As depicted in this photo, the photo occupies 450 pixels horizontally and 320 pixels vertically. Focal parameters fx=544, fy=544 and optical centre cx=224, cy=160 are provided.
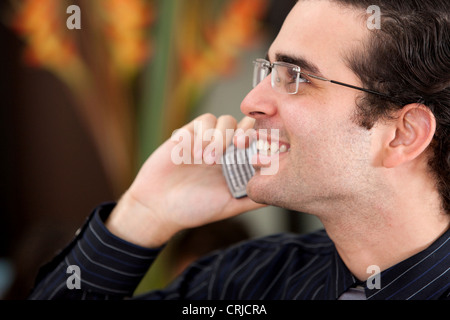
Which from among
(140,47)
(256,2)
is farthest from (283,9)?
(140,47)

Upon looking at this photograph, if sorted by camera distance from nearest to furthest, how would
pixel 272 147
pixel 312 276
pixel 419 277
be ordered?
pixel 419 277
pixel 272 147
pixel 312 276

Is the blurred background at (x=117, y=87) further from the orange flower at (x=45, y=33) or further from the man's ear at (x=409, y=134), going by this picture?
the man's ear at (x=409, y=134)

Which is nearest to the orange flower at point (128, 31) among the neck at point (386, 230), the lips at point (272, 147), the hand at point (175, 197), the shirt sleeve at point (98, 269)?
the hand at point (175, 197)

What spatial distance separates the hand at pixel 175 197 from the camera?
156 cm

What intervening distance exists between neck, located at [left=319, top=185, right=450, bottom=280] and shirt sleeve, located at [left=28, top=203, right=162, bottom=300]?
0.55 m

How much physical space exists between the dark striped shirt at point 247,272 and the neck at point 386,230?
0.10 feet

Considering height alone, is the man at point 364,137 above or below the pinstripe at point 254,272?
above

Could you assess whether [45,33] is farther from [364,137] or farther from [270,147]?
[364,137]

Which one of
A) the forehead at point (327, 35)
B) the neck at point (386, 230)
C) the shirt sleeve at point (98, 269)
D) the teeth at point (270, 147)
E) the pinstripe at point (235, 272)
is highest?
the forehead at point (327, 35)

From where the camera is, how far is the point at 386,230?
4.38ft

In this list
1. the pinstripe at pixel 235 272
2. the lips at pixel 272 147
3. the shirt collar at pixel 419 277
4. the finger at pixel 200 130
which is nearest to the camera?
the shirt collar at pixel 419 277

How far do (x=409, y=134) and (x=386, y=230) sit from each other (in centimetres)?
24

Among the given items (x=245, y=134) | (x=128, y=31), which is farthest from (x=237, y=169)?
(x=128, y=31)

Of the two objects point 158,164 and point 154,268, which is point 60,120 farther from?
point 158,164
